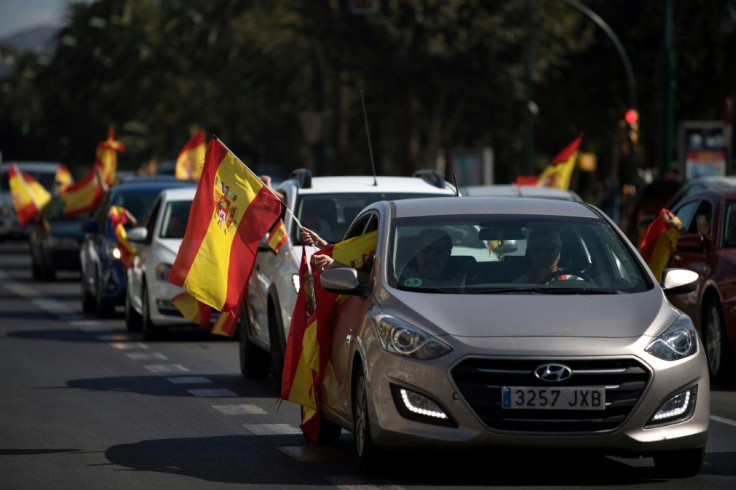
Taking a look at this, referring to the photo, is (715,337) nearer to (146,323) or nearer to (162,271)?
(162,271)

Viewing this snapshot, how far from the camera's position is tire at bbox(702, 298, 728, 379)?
570 inches

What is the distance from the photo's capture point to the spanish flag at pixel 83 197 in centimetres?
3048

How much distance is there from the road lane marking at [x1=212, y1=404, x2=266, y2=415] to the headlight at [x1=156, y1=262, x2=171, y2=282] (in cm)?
623

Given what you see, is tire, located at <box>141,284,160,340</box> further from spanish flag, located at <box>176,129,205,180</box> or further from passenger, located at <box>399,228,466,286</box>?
spanish flag, located at <box>176,129,205,180</box>

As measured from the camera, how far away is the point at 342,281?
373 inches

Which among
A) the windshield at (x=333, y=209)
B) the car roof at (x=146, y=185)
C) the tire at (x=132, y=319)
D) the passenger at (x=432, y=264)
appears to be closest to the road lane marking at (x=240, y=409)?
the windshield at (x=333, y=209)

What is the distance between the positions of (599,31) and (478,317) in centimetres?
4880

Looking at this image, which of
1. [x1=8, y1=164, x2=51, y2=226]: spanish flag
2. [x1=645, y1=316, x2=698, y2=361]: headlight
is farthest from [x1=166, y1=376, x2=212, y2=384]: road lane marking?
[x1=8, y1=164, x2=51, y2=226]: spanish flag

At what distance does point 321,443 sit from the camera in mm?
10719

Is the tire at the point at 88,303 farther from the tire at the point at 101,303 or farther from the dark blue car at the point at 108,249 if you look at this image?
the tire at the point at 101,303

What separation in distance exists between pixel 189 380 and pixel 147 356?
2465 mm

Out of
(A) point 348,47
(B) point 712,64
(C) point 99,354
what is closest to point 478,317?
(C) point 99,354

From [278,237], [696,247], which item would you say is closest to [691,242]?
[696,247]

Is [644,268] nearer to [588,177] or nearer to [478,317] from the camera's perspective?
[478,317]
